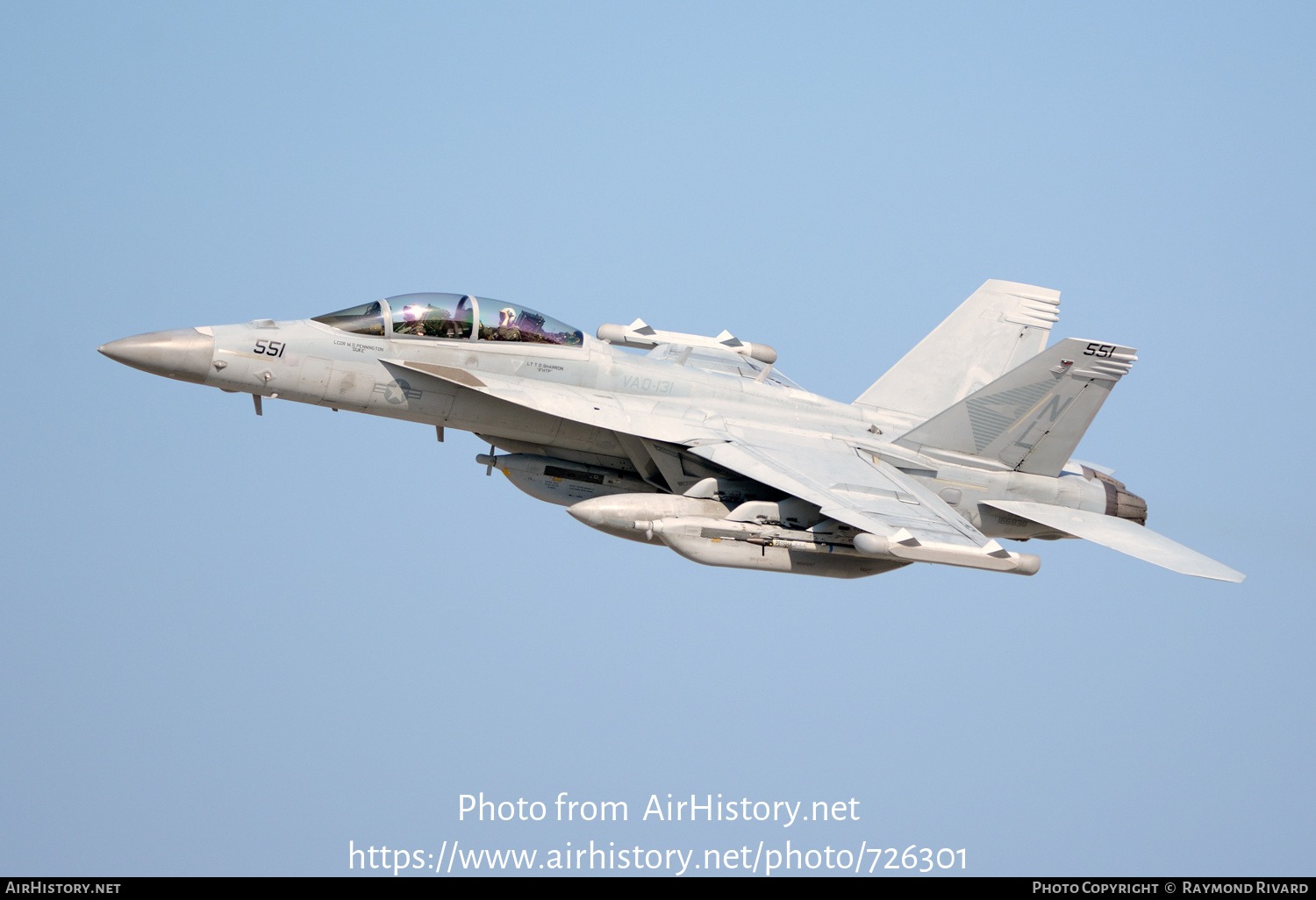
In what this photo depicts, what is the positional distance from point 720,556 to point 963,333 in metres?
7.05

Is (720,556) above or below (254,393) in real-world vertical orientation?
below

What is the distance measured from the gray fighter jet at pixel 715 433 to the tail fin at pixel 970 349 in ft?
3.65

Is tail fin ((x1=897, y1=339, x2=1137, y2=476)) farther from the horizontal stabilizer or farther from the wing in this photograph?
the wing

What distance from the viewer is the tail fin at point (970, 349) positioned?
63.7 ft

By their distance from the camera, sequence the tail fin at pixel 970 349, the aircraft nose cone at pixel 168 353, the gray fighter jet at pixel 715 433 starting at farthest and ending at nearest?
1. the tail fin at pixel 970 349
2. the gray fighter jet at pixel 715 433
3. the aircraft nose cone at pixel 168 353

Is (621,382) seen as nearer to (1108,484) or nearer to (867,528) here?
(867,528)

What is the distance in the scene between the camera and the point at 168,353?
49.4 feet

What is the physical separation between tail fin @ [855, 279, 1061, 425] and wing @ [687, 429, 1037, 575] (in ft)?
7.22

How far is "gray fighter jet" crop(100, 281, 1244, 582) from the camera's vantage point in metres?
15.4

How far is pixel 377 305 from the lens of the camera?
52.7 feet

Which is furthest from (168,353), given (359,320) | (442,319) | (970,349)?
(970,349)

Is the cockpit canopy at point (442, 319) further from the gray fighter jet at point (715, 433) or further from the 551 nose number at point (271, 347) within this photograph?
the 551 nose number at point (271, 347)

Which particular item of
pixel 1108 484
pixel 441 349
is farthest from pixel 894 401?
pixel 441 349

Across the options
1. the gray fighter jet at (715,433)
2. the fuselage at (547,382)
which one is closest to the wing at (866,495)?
the gray fighter jet at (715,433)
